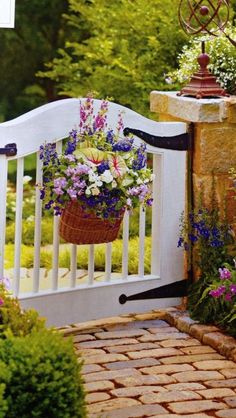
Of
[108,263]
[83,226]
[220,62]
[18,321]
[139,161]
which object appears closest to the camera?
[18,321]

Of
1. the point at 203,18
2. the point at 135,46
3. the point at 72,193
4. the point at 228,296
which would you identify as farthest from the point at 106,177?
the point at 135,46

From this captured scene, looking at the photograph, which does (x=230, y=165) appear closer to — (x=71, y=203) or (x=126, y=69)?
(x=71, y=203)

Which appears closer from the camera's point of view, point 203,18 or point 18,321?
point 18,321

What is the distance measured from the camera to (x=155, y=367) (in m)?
5.04

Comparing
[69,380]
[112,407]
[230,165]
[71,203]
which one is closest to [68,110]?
[71,203]

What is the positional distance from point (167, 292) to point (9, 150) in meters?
1.34

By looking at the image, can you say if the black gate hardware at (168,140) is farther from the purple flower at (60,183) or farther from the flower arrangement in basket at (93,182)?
the purple flower at (60,183)

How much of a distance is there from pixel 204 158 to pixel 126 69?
8.30ft

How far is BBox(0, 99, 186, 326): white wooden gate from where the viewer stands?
5.24 m

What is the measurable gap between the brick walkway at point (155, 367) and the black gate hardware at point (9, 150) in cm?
101

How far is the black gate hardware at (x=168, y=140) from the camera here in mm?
5695

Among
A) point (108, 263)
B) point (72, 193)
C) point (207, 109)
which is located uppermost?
point (207, 109)

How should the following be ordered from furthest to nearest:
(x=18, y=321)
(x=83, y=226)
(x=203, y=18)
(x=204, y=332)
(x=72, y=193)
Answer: (x=203, y=18) < (x=204, y=332) < (x=83, y=226) < (x=72, y=193) < (x=18, y=321)

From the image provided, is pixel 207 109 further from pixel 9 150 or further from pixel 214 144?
pixel 9 150
